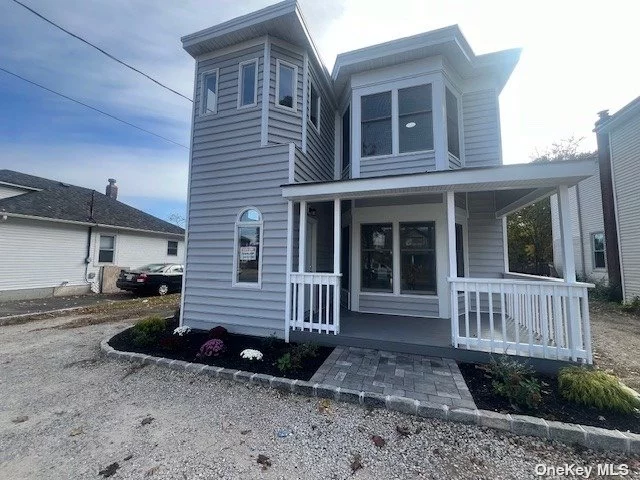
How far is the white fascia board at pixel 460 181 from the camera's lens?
394 cm

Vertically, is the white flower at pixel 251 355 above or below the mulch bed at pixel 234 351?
above

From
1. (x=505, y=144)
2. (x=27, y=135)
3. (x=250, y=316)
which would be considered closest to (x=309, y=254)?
(x=250, y=316)

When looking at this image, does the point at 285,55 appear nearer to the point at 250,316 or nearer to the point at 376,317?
the point at 250,316

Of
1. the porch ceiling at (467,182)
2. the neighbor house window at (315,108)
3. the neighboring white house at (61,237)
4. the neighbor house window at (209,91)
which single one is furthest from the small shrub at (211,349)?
the neighboring white house at (61,237)

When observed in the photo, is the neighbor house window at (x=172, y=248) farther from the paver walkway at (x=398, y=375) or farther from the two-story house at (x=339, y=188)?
the paver walkway at (x=398, y=375)

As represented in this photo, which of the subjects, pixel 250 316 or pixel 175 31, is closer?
pixel 250 316

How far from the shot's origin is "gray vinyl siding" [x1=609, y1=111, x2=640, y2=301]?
9117 mm

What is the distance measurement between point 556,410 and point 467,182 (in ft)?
9.95

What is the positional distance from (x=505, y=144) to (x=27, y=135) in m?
17.7

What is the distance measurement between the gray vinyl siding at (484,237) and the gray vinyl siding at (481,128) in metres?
0.90

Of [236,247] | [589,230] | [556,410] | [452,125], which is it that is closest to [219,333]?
[236,247]

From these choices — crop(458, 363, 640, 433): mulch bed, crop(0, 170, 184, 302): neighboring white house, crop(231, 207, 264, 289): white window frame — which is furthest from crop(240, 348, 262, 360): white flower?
crop(0, 170, 184, 302): neighboring white house

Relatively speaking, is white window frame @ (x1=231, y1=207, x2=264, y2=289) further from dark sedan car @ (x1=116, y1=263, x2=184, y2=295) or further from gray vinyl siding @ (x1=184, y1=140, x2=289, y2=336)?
dark sedan car @ (x1=116, y1=263, x2=184, y2=295)

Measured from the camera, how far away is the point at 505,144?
6.84 metres
